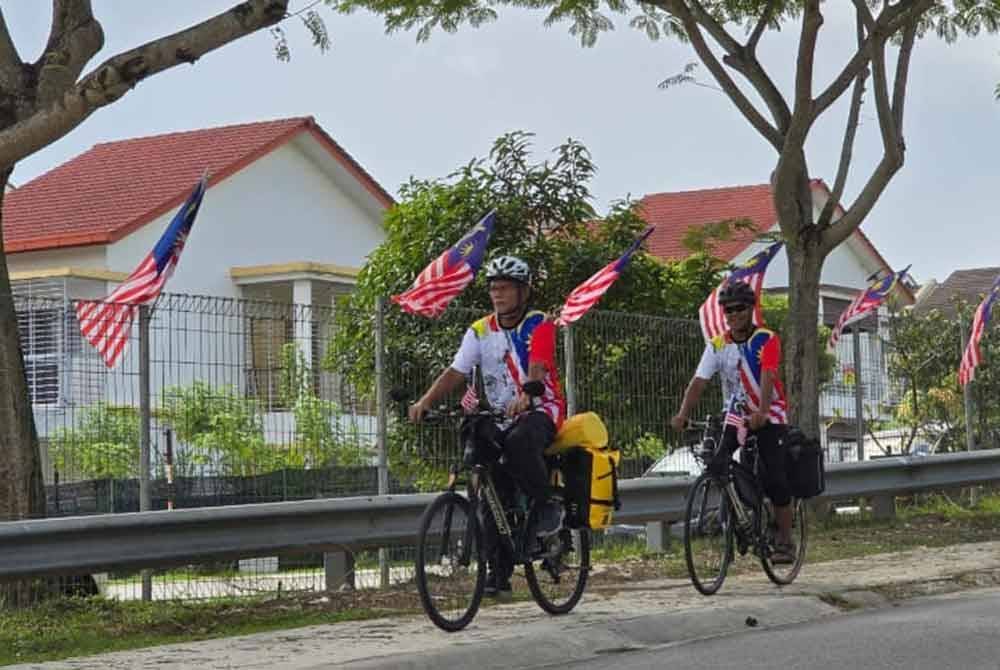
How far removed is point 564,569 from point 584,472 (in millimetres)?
542

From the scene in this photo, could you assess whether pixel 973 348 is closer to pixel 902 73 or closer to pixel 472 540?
pixel 902 73

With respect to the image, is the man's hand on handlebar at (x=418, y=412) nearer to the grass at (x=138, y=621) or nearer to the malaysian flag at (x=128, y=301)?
the grass at (x=138, y=621)

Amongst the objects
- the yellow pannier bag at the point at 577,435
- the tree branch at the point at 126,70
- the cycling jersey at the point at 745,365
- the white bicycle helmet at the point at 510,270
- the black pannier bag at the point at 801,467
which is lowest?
the black pannier bag at the point at 801,467

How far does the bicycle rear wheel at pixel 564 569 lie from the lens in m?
11.4

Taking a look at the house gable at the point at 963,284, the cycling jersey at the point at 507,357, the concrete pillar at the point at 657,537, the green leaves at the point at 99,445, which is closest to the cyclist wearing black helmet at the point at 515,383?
the cycling jersey at the point at 507,357

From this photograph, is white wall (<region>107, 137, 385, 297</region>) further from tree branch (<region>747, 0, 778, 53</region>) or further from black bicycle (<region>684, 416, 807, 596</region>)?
black bicycle (<region>684, 416, 807, 596</region>)

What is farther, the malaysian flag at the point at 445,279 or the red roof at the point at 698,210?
the red roof at the point at 698,210

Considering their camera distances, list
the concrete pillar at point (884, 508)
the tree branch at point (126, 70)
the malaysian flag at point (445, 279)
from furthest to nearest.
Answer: the concrete pillar at point (884, 508) < the malaysian flag at point (445, 279) < the tree branch at point (126, 70)

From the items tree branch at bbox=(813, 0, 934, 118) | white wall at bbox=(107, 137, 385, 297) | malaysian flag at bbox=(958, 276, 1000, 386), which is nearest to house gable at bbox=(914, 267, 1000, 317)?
white wall at bbox=(107, 137, 385, 297)

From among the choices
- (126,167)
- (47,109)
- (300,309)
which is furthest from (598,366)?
(126,167)

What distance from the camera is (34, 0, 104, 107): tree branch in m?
12.9

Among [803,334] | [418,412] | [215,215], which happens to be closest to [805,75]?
[803,334]

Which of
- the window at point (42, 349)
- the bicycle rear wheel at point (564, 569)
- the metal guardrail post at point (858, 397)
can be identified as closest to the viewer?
the bicycle rear wheel at point (564, 569)

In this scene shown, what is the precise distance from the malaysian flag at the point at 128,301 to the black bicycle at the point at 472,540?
2.62 m
